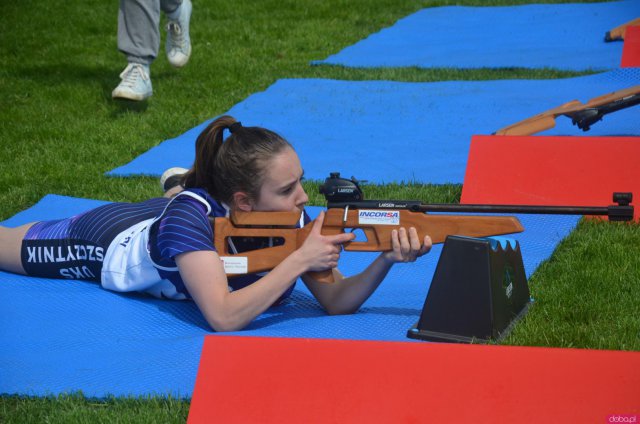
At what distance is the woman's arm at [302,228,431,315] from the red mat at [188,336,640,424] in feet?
2.33

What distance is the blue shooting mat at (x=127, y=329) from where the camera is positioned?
3.62m

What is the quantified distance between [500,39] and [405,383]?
8680 millimetres

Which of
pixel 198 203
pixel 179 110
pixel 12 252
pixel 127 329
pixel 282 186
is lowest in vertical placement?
pixel 127 329

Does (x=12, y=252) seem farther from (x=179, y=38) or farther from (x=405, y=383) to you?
(x=179, y=38)

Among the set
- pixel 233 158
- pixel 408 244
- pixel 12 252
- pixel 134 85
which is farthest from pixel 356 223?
pixel 134 85

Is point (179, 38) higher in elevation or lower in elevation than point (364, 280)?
higher

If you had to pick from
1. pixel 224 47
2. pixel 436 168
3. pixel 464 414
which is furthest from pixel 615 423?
pixel 224 47

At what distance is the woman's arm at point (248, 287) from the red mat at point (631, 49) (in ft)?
19.0

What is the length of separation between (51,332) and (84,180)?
2.74 metres

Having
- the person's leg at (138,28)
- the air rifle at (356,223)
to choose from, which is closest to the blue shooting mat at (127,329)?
the air rifle at (356,223)

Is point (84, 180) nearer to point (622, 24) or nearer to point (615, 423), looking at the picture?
point (615, 423)

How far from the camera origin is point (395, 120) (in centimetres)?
784

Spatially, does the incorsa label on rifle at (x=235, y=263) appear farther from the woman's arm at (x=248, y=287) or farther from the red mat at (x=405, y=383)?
the red mat at (x=405, y=383)

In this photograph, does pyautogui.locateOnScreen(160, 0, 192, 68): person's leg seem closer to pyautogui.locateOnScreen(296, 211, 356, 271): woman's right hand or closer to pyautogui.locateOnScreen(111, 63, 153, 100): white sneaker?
pyautogui.locateOnScreen(111, 63, 153, 100): white sneaker
